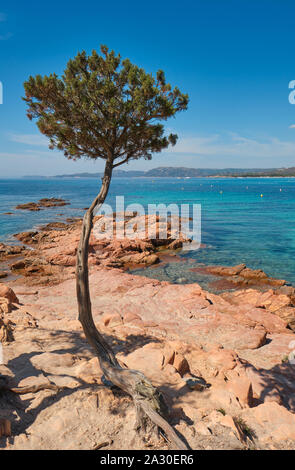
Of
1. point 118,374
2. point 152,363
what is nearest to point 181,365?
point 152,363

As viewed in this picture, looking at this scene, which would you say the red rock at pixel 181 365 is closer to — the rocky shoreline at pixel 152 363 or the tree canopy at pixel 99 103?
the rocky shoreline at pixel 152 363

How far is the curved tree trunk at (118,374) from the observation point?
16.3 ft

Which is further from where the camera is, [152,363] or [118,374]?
[152,363]

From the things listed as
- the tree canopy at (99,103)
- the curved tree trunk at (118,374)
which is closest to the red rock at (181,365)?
the curved tree trunk at (118,374)

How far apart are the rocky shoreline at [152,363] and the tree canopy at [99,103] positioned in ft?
18.2

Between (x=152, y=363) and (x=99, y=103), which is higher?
(x=99, y=103)

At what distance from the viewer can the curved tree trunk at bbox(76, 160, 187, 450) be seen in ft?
16.3

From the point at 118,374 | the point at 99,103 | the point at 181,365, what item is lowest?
the point at 181,365

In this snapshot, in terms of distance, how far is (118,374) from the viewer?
5.99 meters

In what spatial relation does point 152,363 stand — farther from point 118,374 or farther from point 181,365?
point 118,374

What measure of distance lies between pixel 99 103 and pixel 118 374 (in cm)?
610

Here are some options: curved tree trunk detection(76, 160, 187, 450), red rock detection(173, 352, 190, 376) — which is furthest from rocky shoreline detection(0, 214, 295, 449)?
curved tree trunk detection(76, 160, 187, 450)

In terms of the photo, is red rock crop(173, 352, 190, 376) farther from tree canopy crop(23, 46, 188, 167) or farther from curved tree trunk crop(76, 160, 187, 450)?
tree canopy crop(23, 46, 188, 167)

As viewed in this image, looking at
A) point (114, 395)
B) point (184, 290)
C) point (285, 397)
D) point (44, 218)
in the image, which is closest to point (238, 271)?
point (184, 290)
